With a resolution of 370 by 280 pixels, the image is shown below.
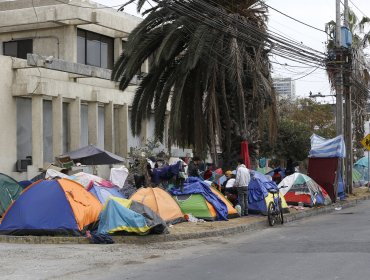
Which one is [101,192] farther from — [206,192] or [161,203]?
[206,192]

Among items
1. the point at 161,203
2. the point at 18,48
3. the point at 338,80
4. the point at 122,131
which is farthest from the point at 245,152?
the point at 18,48

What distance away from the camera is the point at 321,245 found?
12.8 meters

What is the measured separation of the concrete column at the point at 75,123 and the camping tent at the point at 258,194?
9.98 meters

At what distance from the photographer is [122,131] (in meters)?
29.8

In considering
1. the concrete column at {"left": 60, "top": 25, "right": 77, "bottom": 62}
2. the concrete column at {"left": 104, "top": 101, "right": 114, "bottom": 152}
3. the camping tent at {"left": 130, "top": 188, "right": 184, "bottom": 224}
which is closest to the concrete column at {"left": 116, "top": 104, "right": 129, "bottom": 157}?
the concrete column at {"left": 104, "top": 101, "right": 114, "bottom": 152}

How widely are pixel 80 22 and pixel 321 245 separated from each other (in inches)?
691

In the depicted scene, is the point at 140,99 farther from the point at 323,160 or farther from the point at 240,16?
the point at 323,160

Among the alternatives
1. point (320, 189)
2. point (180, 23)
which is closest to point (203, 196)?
point (180, 23)

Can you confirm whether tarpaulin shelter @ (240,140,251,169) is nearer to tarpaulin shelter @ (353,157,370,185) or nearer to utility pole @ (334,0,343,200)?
utility pole @ (334,0,343,200)

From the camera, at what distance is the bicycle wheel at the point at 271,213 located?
17764 millimetres

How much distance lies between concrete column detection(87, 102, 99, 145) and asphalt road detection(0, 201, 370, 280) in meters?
13.9

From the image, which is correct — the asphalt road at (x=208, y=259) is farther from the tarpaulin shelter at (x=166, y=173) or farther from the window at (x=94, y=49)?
the window at (x=94, y=49)

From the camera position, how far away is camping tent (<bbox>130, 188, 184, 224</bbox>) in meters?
16.2

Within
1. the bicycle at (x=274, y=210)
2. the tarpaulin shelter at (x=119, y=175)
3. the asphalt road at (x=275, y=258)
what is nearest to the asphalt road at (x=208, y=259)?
the asphalt road at (x=275, y=258)
